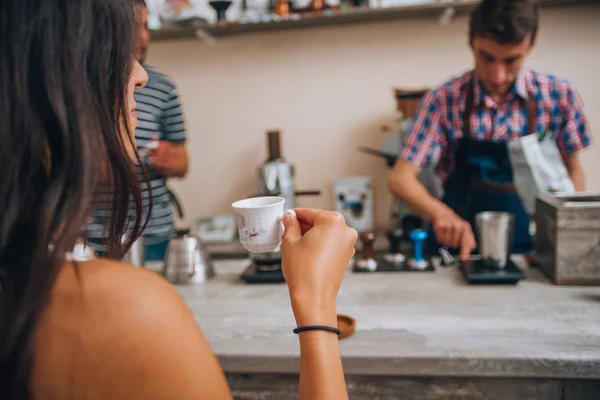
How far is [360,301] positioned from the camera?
4.68 feet

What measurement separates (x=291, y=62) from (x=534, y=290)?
7.03 ft

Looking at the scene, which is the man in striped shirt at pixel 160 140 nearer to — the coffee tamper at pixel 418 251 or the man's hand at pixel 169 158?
the man's hand at pixel 169 158

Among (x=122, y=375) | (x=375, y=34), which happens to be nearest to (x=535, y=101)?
(x=375, y=34)

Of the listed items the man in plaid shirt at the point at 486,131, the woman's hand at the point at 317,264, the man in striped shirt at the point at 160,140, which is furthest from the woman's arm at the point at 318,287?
the man in striped shirt at the point at 160,140

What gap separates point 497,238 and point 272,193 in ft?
2.54

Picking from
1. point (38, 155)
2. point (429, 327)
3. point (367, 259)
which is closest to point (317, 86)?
point (367, 259)

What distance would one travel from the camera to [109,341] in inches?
23.2

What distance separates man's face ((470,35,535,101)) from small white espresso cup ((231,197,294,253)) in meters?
1.51

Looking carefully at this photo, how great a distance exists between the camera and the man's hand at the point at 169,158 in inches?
86.6

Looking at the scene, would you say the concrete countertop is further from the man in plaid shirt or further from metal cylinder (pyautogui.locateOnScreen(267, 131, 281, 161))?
metal cylinder (pyautogui.locateOnScreen(267, 131, 281, 161))

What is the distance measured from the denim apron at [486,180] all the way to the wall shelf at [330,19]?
57cm

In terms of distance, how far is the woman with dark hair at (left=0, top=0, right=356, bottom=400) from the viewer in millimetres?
585

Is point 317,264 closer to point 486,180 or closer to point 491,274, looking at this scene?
point 491,274

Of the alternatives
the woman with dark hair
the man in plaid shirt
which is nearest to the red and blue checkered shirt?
the man in plaid shirt
